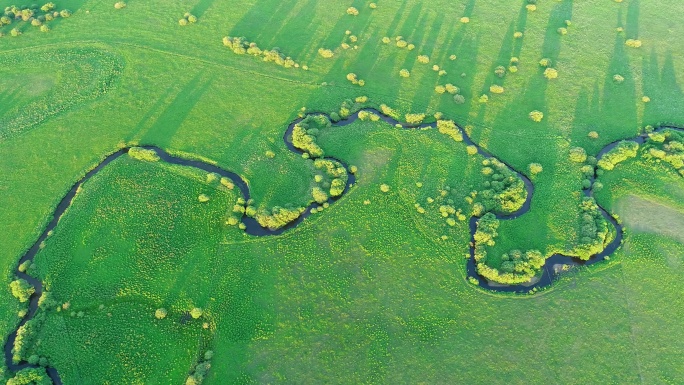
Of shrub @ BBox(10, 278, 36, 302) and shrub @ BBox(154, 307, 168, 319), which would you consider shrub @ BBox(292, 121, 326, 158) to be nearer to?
shrub @ BBox(154, 307, 168, 319)

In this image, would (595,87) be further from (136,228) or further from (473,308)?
(136,228)

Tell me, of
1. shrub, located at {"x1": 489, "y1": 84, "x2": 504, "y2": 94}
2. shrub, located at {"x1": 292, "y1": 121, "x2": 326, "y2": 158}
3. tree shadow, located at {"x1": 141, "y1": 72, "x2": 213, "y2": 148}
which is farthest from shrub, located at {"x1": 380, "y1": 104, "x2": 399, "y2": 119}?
tree shadow, located at {"x1": 141, "y1": 72, "x2": 213, "y2": 148}

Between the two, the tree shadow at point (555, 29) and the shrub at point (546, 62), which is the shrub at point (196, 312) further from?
the tree shadow at point (555, 29)

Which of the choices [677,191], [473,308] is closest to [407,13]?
[677,191]

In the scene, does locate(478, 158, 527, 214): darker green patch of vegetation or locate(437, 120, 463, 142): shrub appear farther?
locate(437, 120, 463, 142): shrub

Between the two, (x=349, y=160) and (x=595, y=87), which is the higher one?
(x=595, y=87)

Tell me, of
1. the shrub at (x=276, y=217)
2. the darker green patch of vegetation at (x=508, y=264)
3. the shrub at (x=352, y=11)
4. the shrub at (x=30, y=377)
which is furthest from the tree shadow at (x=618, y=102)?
the shrub at (x=30, y=377)
